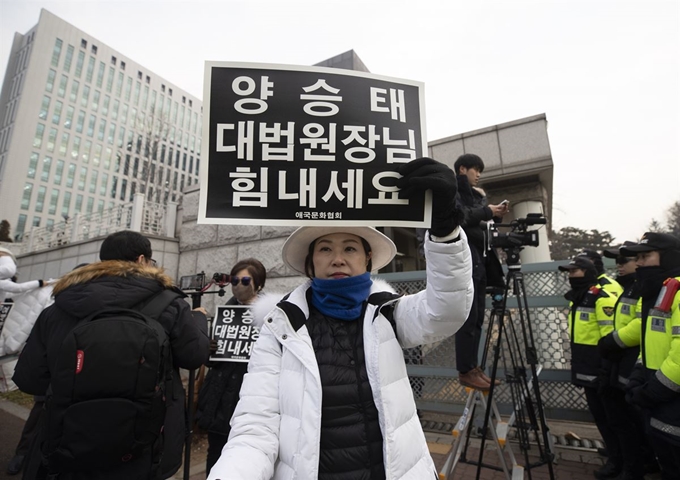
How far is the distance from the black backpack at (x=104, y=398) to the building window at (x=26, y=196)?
2514 inches

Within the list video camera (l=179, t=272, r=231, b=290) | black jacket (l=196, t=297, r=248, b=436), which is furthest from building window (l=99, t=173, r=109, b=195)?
black jacket (l=196, t=297, r=248, b=436)

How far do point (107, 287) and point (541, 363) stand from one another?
5088 mm

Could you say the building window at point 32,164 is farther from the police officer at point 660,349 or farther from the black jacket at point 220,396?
the police officer at point 660,349

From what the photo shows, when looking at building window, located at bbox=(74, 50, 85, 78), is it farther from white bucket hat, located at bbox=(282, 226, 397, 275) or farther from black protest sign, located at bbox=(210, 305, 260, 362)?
white bucket hat, located at bbox=(282, 226, 397, 275)

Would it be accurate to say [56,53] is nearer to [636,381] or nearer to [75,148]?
[75,148]

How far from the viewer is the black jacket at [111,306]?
6.64 feet

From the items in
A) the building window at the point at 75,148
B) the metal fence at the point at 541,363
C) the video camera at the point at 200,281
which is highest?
the building window at the point at 75,148

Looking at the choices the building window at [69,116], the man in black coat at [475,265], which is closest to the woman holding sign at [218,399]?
the man in black coat at [475,265]

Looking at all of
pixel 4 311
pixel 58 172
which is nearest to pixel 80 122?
pixel 58 172

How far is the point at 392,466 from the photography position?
1.29 m

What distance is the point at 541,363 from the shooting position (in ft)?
Answer: 15.2

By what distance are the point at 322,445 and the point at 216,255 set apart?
678 centimetres

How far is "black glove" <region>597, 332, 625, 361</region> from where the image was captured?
346 centimetres

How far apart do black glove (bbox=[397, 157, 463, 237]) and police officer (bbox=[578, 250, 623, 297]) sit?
12.3 ft
